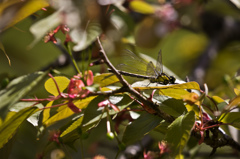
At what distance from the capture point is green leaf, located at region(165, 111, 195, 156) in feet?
1.81

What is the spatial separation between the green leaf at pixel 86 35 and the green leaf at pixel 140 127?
24cm

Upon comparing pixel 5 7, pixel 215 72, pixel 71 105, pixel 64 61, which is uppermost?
pixel 5 7

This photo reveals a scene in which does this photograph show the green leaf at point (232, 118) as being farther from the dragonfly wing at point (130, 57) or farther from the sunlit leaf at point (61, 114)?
the sunlit leaf at point (61, 114)

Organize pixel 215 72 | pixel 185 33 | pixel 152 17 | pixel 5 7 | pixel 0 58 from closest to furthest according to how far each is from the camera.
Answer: pixel 5 7 < pixel 0 58 < pixel 152 17 < pixel 215 72 < pixel 185 33

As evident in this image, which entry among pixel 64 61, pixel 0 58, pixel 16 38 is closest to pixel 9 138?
pixel 0 58

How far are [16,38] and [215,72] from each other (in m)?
1.20

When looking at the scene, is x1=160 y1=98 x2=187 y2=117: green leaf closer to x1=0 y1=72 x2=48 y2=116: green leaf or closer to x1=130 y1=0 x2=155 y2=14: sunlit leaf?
x1=0 y1=72 x2=48 y2=116: green leaf

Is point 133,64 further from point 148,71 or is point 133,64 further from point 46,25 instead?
point 46,25

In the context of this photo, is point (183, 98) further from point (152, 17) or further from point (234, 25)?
point (234, 25)

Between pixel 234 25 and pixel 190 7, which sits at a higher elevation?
pixel 190 7

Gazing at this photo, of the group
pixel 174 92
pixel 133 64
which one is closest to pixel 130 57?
pixel 133 64

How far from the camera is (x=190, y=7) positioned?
55.7 inches

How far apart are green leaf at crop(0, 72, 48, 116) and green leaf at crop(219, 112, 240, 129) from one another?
1.21 ft

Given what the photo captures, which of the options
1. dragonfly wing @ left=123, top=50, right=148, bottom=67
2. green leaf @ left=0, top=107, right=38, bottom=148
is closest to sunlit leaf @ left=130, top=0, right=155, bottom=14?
dragonfly wing @ left=123, top=50, right=148, bottom=67
